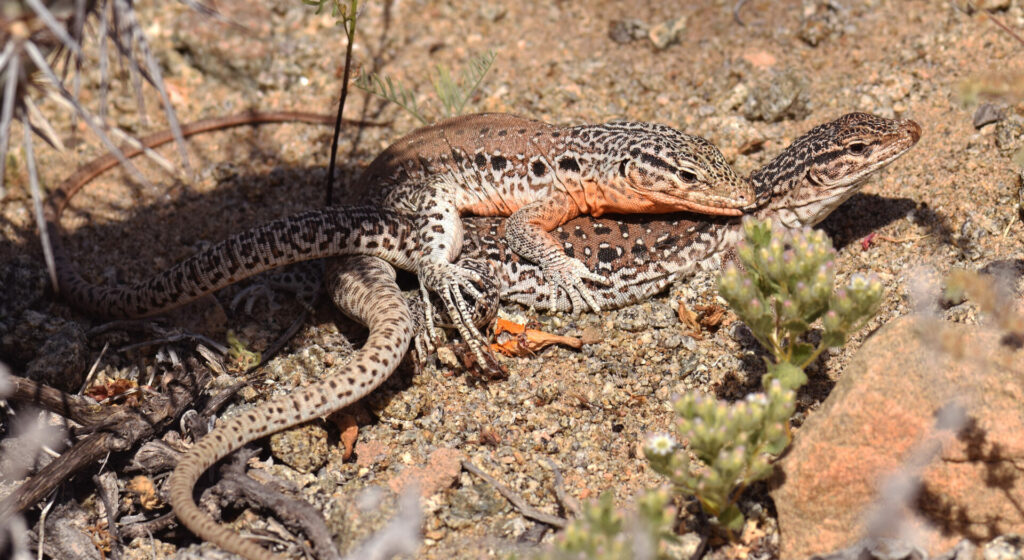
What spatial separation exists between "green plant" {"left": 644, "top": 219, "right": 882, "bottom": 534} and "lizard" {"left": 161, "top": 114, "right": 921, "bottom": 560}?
169 centimetres

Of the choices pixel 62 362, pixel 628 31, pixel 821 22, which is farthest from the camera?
pixel 628 31

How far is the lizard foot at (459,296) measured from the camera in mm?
5414

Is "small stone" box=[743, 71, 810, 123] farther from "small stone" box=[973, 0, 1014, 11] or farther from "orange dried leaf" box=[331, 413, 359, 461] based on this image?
"orange dried leaf" box=[331, 413, 359, 461]

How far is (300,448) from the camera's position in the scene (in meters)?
4.65

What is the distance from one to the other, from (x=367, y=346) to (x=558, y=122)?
10.9ft

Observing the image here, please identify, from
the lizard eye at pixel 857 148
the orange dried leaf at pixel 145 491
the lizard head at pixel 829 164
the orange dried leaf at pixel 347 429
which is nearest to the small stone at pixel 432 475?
the orange dried leaf at pixel 347 429

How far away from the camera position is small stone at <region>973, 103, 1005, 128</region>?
620 centimetres

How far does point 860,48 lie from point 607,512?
580cm

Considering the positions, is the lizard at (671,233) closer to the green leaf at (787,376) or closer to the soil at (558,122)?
the soil at (558,122)

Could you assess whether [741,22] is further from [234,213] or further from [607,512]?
[607,512]

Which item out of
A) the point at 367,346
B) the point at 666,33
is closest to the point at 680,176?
the point at 367,346

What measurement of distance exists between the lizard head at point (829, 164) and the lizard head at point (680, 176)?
0.23m

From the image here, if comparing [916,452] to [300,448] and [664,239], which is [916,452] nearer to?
[664,239]

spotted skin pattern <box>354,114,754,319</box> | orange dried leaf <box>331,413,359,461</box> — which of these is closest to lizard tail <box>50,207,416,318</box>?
spotted skin pattern <box>354,114,754,319</box>
